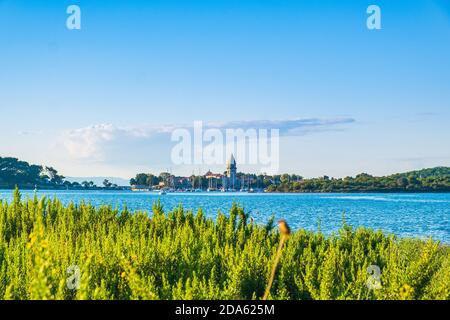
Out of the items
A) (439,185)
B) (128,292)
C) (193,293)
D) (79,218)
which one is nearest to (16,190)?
(79,218)

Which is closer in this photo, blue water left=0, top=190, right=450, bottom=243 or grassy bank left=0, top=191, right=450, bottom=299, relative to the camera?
grassy bank left=0, top=191, right=450, bottom=299

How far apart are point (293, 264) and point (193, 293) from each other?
140 inches

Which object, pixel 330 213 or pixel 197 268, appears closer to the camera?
pixel 197 268

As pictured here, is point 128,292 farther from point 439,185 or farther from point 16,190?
point 439,185

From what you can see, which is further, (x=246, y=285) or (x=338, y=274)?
(x=338, y=274)

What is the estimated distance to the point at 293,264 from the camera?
10719 millimetres

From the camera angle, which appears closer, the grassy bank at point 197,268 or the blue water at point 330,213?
the grassy bank at point 197,268
